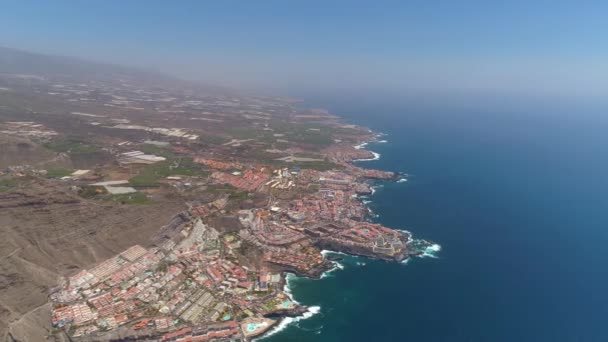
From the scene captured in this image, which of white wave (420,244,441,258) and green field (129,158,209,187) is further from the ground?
green field (129,158,209,187)

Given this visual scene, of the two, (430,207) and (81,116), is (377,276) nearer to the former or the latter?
(430,207)

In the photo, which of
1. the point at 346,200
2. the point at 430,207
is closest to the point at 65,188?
the point at 346,200

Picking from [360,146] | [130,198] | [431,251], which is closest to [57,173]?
[130,198]

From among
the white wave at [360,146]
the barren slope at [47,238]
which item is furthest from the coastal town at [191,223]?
the white wave at [360,146]

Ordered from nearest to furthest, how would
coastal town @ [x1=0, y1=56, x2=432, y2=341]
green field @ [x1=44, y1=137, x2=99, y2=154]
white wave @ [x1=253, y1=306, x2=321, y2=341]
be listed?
white wave @ [x1=253, y1=306, x2=321, y2=341], coastal town @ [x1=0, y1=56, x2=432, y2=341], green field @ [x1=44, y1=137, x2=99, y2=154]

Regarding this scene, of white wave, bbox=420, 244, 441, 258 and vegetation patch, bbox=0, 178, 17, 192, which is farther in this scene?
vegetation patch, bbox=0, 178, 17, 192

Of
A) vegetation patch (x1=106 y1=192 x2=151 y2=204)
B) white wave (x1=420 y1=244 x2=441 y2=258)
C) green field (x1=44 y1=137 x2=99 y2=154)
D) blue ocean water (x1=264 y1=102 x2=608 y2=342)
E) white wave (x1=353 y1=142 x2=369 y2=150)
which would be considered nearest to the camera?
blue ocean water (x1=264 y1=102 x2=608 y2=342)

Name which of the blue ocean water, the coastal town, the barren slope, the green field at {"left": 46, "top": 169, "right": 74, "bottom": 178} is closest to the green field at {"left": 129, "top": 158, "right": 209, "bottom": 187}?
the coastal town

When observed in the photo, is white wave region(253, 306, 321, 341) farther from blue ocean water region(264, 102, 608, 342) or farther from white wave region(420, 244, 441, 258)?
white wave region(420, 244, 441, 258)
